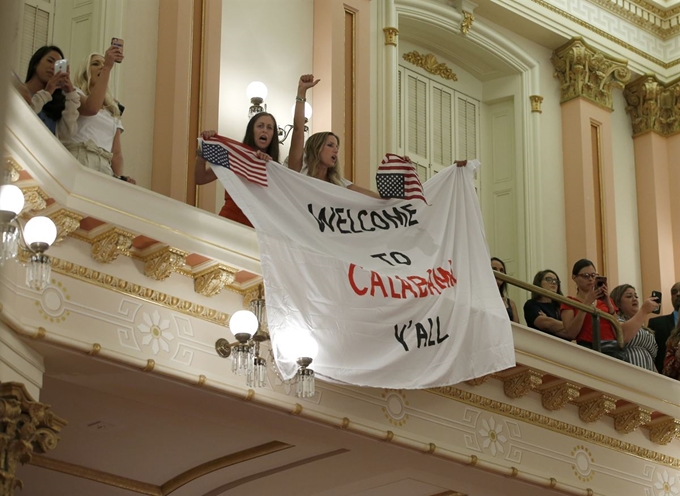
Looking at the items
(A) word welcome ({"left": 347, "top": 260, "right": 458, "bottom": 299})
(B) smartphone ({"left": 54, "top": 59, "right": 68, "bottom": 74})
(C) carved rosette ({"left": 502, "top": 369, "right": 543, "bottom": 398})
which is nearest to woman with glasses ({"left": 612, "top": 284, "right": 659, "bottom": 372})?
(C) carved rosette ({"left": 502, "top": 369, "right": 543, "bottom": 398})

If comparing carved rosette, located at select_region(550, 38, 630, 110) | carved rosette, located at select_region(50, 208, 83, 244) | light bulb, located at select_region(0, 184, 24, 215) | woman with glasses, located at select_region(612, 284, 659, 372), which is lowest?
light bulb, located at select_region(0, 184, 24, 215)

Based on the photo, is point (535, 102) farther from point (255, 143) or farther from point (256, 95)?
point (255, 143)

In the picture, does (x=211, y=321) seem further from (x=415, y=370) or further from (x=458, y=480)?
(x=458, y=480)

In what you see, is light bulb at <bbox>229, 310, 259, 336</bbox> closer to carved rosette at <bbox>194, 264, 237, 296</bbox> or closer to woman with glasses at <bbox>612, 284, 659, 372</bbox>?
carved rosette at <bbox>194, 264, 237, 296</bbox>

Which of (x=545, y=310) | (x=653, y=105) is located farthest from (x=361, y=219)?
(x=653, y=105)

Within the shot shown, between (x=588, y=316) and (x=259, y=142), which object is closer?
(x=259, y=142)

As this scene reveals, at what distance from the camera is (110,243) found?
6.66 meters

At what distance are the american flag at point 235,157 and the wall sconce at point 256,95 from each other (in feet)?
8.42

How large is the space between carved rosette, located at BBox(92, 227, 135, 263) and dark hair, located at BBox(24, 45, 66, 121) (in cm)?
92

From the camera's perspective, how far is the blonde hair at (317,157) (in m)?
7.95

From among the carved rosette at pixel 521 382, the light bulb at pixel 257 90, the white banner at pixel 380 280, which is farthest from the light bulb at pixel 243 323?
the light bulb at pixel 257 90

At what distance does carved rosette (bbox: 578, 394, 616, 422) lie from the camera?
32.1 ft

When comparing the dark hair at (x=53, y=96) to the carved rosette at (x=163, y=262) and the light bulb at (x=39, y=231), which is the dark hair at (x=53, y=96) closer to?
the carved rosette at (x=163, y=262)

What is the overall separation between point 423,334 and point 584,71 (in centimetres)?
718
